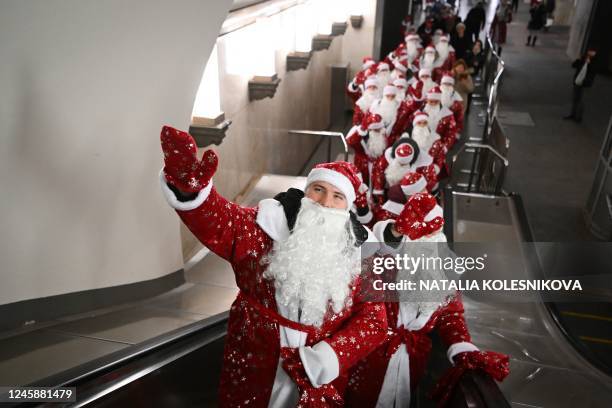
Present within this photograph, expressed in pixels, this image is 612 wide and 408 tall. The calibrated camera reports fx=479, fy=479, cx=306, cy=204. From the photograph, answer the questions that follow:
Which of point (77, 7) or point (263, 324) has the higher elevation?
point (77, 7)

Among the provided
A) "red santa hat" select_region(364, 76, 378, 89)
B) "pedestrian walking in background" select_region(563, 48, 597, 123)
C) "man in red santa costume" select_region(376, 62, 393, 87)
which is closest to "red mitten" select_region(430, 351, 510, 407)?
"red santa hat" select_region(364, 76, 378, 89)

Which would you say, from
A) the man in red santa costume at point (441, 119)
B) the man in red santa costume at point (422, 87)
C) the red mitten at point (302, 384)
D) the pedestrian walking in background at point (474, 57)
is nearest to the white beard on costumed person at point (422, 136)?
the man in red santa costume at point (441, 119)

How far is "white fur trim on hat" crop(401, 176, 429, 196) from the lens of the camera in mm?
4168

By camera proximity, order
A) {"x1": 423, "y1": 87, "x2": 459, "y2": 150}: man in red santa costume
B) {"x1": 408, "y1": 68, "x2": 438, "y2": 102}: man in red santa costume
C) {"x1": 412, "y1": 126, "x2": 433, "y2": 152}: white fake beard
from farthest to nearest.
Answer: {"x1": 408, "y1": 68, "x2": 438, "y2": 102}: man in red santa costume, {"x1": 423, "y1": 87, "x2": 459, "y2": 150}: man in red santa costume, {"x1": 412, "y1": 126, "x2": 433, "y2": 152}: white fake beard

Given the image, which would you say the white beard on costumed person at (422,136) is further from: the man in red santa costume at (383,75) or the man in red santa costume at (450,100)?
the man in red santa costume at (383,75)

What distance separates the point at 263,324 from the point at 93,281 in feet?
4.28

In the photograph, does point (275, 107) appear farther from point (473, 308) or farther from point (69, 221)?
point (69, 221)

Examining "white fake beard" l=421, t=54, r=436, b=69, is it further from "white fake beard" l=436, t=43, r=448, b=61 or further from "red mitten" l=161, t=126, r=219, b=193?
"red mitten" l=161, t=126, r=219, b=193

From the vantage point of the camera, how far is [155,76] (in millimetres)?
2771

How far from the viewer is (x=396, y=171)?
463 centimetres

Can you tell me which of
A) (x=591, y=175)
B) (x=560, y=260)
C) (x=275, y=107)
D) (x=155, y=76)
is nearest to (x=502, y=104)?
(x=591, y=175)

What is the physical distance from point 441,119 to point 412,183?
8.29 feet

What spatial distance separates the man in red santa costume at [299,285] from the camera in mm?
2027

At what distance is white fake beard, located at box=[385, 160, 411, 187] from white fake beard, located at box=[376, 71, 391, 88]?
364 centimetres
